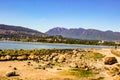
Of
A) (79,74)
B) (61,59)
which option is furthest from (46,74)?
(61,59)

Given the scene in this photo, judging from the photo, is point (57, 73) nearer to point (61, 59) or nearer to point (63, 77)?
point (63, 77)

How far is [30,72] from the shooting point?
35.8 m

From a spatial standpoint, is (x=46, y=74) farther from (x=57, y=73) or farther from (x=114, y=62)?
(x=114, y=62)

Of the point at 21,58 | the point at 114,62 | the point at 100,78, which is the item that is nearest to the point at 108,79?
the point at 100,78

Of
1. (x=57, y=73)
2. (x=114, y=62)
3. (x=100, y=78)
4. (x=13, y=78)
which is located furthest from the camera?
(x=114, y=62)

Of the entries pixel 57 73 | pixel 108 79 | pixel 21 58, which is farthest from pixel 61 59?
pixel 108 79

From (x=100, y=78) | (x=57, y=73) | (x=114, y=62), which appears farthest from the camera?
(x=114, y=62)

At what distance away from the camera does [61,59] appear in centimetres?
5194

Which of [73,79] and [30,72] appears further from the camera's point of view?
[30,72]

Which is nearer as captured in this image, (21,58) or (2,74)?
(2,74)

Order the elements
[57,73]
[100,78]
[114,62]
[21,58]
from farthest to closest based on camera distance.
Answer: [21,58] → [114,62] → [57,73] → [100,78]

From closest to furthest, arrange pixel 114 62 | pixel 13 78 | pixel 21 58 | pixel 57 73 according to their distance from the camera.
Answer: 1. pixel 13 78
2. pixel 57 73
3. pixel 114 62
4. pixel 21 58

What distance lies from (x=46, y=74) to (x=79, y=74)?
13.4ft

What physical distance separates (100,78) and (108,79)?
0.95m
